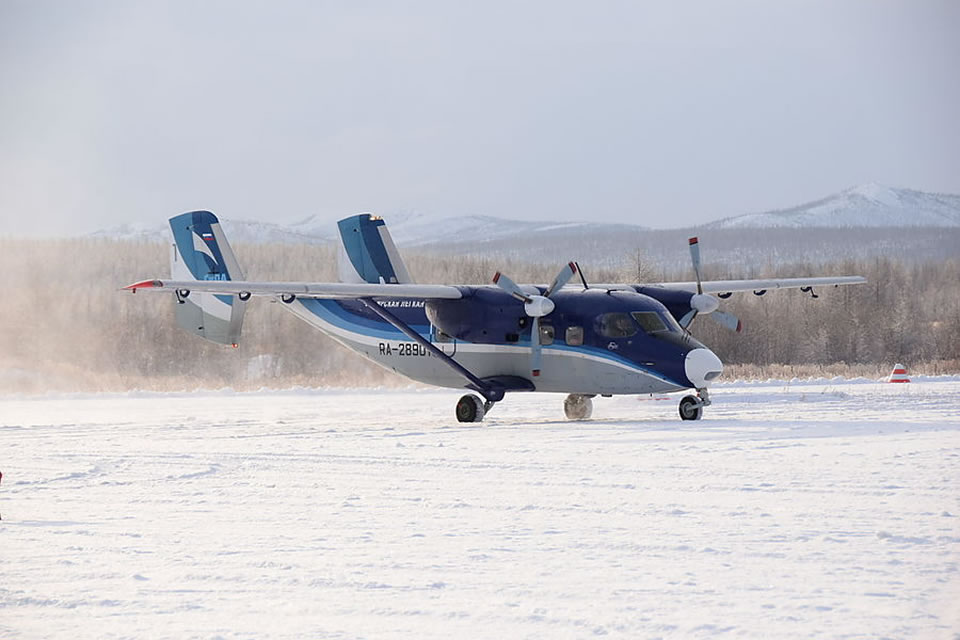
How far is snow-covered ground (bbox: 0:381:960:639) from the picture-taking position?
6105 mm

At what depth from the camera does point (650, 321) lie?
63.9 feet

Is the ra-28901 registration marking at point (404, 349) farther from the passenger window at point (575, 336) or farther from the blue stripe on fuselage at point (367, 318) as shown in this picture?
the passenger window at point (575, 336)

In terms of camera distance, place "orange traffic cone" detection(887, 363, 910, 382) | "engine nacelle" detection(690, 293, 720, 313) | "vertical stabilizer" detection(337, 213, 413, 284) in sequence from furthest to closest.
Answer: "orange traffic cone" detection(887, 363, 910, 382) → "vertical stabilizer" detection(337, 213, 413, 284) → "engine nacelle" detection(690, 293, 720, 313)

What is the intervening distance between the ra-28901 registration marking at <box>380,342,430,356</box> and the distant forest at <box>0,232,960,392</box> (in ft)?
47.2

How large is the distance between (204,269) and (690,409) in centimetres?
1086

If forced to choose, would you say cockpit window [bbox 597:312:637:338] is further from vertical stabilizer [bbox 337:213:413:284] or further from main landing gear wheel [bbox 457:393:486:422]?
vertical stabilizer [bbox 337:213:413:284]

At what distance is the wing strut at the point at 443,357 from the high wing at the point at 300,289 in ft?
3.64

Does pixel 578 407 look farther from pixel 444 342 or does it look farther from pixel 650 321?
pixel 444 342

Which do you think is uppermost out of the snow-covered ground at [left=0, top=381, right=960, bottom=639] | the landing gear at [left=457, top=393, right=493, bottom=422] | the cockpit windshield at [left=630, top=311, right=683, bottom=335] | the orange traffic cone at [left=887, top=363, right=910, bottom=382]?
the cockpit windshield at [left=630, top=311, right=683, bottom=335]

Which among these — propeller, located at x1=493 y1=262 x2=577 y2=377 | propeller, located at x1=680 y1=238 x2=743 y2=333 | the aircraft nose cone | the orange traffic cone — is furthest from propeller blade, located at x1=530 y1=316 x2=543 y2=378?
the orange traffic cone

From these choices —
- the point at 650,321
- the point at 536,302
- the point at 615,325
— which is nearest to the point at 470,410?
the point at 536,302

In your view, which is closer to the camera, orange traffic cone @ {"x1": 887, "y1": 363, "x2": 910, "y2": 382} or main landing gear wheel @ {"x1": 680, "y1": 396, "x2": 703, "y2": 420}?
main landing gear wheel @ {"x1": 680, "y1": 396, "x2": 703, "y2": 420}

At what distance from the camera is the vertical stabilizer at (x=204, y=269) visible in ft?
76.0

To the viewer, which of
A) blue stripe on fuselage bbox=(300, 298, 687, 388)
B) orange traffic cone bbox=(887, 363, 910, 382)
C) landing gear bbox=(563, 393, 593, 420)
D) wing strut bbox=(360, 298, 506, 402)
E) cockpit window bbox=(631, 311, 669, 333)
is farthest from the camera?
orange traffic cone bbox=(887, 363, 910, 382)
